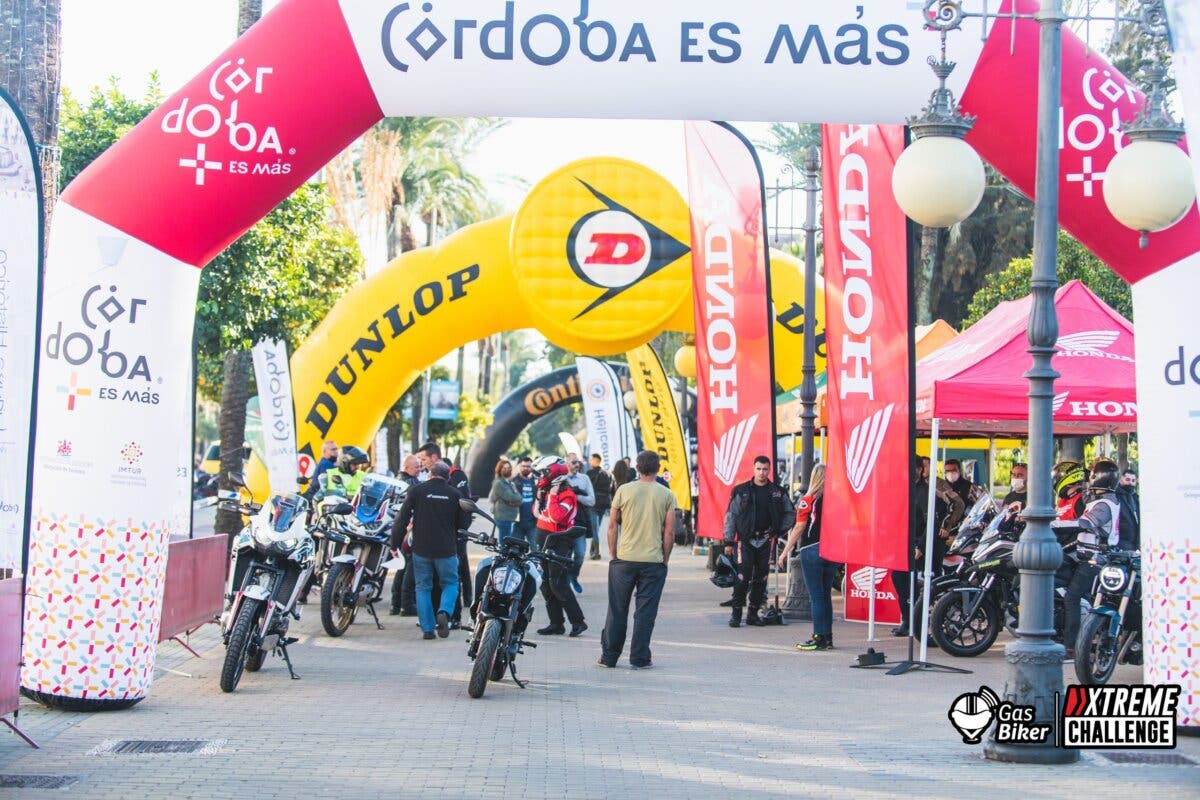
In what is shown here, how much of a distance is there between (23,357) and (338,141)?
241 centimetres

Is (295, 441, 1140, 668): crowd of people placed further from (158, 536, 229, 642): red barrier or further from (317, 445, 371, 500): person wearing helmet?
(158, 536, 229, 642): red barrier

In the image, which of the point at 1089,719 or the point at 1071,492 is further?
the point at 1071,492

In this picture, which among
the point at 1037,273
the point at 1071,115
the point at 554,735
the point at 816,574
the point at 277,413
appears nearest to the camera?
the point at 1037,273

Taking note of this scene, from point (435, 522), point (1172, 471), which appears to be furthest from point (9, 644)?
point (1172, 471)

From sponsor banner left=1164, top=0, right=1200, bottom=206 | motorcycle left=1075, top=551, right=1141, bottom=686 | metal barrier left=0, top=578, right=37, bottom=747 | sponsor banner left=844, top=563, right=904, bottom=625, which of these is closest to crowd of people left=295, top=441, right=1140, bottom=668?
sponsor banner left=844, top=563, right=904, bottom=625

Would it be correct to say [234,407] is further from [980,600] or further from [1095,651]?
[1095,651]

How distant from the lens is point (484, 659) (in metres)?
10.8

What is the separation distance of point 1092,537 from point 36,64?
8.71 meters

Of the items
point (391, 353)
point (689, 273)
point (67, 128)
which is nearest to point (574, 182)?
point (689, 273)

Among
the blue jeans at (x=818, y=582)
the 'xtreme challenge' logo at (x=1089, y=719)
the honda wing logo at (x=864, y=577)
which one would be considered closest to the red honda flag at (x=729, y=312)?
the honda wing logo at (x=864, y=577)

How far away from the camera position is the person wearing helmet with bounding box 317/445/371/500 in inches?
677

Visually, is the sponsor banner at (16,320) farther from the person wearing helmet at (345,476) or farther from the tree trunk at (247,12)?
the tree trunk at (247,12)

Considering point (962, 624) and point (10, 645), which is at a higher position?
point (10, 645)

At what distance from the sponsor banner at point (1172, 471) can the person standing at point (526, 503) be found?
10931 millimetres
